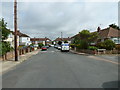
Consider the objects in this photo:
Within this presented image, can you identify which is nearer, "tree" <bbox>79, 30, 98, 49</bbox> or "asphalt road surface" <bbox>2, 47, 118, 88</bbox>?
"asphalt road surface" <bbox>2, 47, 118, 88</bbox>

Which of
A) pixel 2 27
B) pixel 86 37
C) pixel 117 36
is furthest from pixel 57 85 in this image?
pixel 117 36

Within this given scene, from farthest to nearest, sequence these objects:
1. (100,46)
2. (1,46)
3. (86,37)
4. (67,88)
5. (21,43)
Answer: (21,43), (86,37), (100,46), (1,46), (67,88)

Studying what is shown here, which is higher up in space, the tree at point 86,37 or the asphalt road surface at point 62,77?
the tree at point 86,37

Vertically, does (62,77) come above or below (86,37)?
below

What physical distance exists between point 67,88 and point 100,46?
86.7ft

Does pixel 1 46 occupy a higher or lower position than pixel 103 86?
higher

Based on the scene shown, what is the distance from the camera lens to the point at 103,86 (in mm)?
6316

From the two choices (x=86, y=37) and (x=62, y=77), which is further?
(x=86, y=37)

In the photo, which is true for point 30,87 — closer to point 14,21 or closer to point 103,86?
point 103,86

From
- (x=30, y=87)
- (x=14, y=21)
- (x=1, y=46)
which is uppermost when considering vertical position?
(x=14, y=21)

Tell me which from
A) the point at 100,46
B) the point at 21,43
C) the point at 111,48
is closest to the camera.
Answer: the point at 111,48

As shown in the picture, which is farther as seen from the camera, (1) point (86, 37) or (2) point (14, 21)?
(1) point (86, 37)

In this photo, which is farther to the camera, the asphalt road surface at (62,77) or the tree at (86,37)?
the tree at (86,37)

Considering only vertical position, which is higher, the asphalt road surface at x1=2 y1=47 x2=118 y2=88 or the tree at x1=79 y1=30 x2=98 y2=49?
the tree at x1=79 y1=30 x2=98 y2=49
